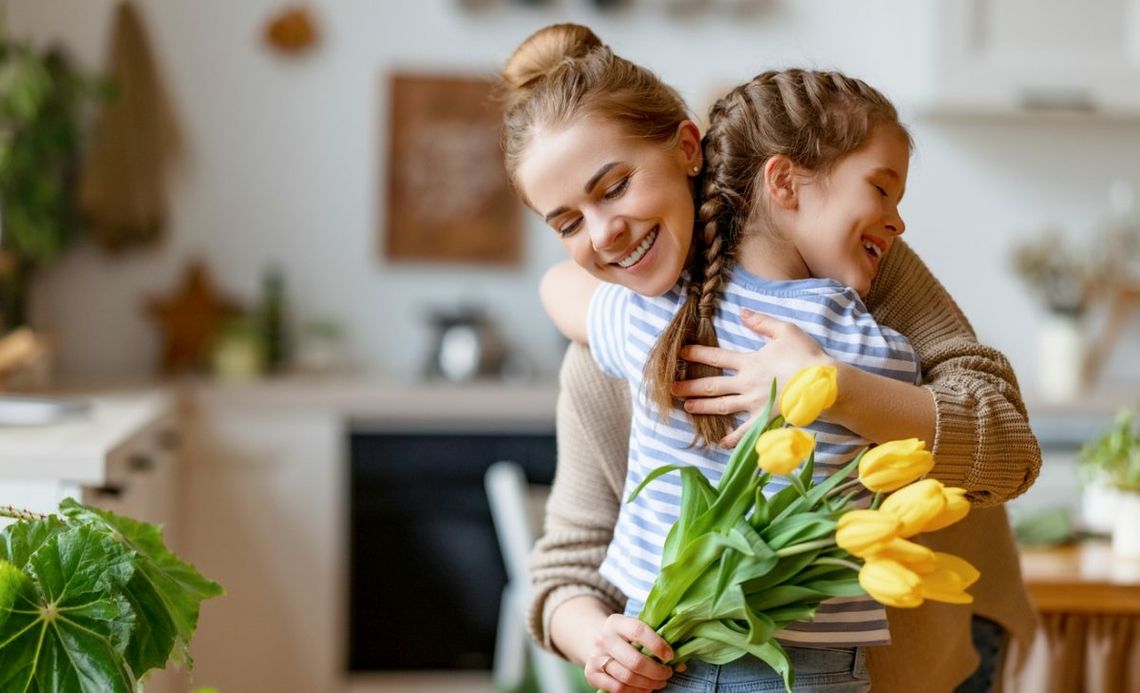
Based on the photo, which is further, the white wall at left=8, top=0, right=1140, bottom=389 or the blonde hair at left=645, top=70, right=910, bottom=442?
the white wall at left=8, top=0, right=1140, bottom=389

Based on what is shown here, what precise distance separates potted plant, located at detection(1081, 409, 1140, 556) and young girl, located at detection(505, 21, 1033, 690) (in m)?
1.18

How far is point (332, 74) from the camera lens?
13.7 feet

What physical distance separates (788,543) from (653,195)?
312 millimetres

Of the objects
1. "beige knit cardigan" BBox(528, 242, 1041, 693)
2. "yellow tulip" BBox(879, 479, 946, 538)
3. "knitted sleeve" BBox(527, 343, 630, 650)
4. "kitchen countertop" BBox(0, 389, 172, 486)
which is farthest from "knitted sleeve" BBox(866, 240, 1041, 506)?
"kitchen countertop" BBox(0, 389, 172, 486)

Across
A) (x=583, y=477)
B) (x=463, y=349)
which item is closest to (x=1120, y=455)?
(x=583, y=477)

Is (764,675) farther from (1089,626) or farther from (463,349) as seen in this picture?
(463,349)

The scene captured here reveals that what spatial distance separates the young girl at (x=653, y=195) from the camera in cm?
111

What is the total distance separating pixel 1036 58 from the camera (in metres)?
4.05

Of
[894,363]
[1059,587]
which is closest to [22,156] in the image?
[1059,587]

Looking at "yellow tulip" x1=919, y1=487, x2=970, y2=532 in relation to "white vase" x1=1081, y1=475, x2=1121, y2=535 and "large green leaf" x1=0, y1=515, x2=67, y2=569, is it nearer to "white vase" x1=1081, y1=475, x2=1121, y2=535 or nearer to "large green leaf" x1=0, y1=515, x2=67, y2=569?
"large green leaf" x1=0, y1=515, x2=67, y2=569

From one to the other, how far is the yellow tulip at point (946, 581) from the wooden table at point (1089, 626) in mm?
1108

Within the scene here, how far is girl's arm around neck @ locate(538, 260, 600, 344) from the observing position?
1.37 meters

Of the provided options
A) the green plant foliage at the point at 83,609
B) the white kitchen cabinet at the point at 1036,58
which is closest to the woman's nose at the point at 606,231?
the green plant foliage at the point at 83,609

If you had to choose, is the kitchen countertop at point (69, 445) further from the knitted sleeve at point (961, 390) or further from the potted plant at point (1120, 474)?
the potted plant at point (1120, 474)
